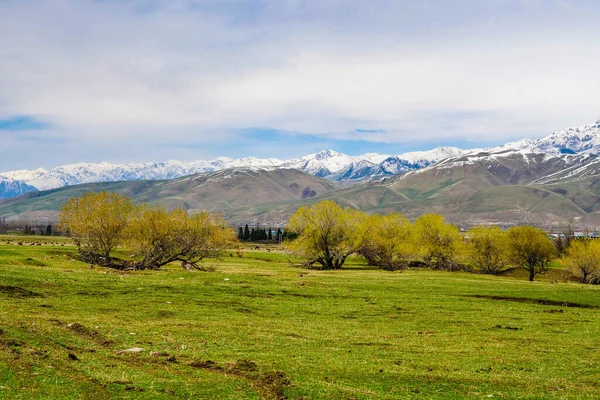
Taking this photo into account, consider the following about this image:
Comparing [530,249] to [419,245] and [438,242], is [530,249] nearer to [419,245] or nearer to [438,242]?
[438,242]

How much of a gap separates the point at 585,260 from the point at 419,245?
34245 millimetres

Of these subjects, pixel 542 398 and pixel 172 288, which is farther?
pixel 172 288

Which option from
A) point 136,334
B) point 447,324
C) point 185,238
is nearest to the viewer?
point 136,334

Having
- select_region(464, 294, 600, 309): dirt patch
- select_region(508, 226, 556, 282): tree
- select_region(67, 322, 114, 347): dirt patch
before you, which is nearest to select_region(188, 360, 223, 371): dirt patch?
select_region(67, 322, 114, 347): dirt patch

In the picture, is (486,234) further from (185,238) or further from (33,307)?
(33,307)

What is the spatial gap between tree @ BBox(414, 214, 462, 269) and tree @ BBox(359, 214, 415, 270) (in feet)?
16.3

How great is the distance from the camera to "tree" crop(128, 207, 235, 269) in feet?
252

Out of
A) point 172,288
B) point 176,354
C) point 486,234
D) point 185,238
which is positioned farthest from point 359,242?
point 176,354

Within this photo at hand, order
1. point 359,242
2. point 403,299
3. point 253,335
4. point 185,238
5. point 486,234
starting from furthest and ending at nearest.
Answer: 1. point 486,234
2. point 359,242
3. point 185,238
4. point 403,299
5. point 253,335

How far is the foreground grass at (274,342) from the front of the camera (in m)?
17.5

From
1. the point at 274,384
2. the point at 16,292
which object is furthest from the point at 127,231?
the point at 274,384

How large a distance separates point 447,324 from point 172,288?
75.1ft

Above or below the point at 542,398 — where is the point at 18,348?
above

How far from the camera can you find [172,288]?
4388cm
